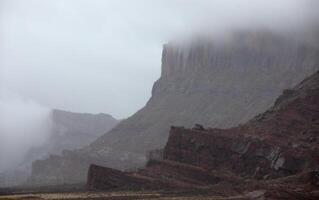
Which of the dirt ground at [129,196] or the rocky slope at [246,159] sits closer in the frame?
the dirt ground at [129,196]

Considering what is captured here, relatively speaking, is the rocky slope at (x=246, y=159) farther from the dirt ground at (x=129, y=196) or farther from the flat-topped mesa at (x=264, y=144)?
the dirt ground at (x=129, y=196)

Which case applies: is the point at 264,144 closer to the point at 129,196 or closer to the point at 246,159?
the point at 246,159

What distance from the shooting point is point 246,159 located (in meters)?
125

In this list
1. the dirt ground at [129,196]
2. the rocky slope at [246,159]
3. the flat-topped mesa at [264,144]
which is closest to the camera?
the dirt ground at [129,196]

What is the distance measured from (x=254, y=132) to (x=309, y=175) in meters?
27.4

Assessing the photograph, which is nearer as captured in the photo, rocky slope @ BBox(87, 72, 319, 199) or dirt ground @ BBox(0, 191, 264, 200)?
dirt ground @ BBox(0, 191, 264, 200)

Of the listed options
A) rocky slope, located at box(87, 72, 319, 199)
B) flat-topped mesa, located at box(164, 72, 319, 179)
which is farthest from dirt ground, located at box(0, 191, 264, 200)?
flat-topped mesa, located at box(164, 72, 319, 179)

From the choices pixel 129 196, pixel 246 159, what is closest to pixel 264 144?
pixel 246 159

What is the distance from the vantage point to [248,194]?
3974 inches

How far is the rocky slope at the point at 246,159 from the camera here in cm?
11262

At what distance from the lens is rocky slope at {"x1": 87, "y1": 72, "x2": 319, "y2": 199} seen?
370 feet

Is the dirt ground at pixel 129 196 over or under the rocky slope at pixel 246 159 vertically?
under

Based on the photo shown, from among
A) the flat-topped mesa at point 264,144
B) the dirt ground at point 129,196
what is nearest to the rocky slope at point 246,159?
the flat-topped mesa at point 264,144

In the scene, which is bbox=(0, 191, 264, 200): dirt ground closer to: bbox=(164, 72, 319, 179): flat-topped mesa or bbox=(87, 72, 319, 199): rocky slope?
bbox=(87, 72, 319, 199): rocky slope
